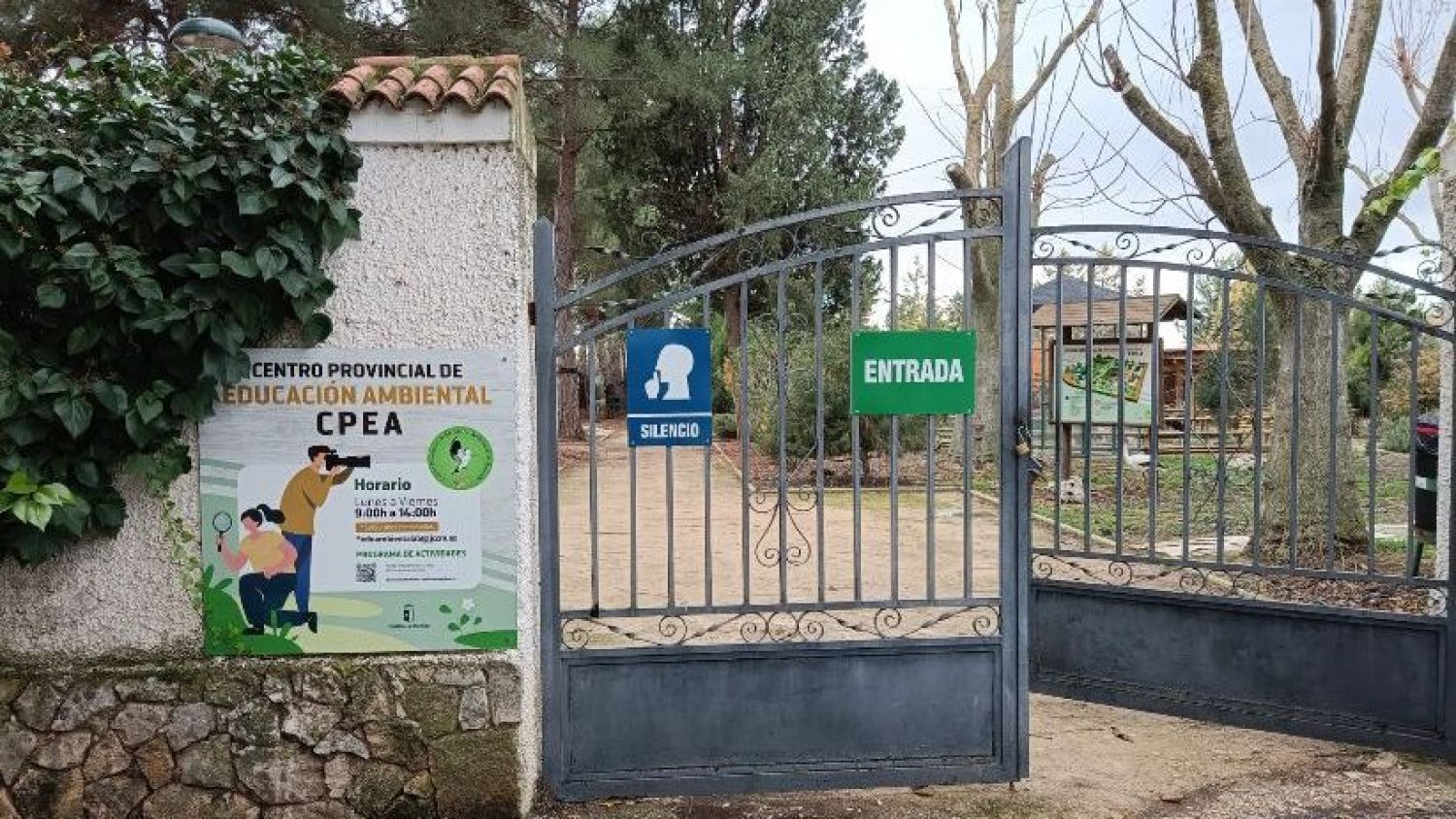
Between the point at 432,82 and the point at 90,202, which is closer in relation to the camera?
the point at 90,202

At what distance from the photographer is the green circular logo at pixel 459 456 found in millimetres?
3701

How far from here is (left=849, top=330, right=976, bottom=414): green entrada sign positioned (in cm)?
401

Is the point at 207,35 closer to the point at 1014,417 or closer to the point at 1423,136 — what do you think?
the point at 1014,417

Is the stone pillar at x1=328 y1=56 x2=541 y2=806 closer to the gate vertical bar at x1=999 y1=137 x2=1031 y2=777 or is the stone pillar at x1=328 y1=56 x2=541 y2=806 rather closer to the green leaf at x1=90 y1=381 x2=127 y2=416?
the green leaf at x1=90 y1=381 x2=127 y2=416

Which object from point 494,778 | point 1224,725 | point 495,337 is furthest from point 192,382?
point 1224,725

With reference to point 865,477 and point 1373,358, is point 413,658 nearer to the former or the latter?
point 1373,358

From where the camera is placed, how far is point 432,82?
3.68 metres

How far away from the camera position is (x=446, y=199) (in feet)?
12.0

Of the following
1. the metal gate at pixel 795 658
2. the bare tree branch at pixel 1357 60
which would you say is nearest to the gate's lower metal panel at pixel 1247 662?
the metal gate at pixel 795 658

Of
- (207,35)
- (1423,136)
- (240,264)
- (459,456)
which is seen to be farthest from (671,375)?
(1423,136)

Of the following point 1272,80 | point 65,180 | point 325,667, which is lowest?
point 325,667

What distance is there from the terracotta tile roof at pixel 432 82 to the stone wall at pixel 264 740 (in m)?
2.03

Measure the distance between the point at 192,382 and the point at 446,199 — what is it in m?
1.09

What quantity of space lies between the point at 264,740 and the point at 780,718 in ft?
6.36
